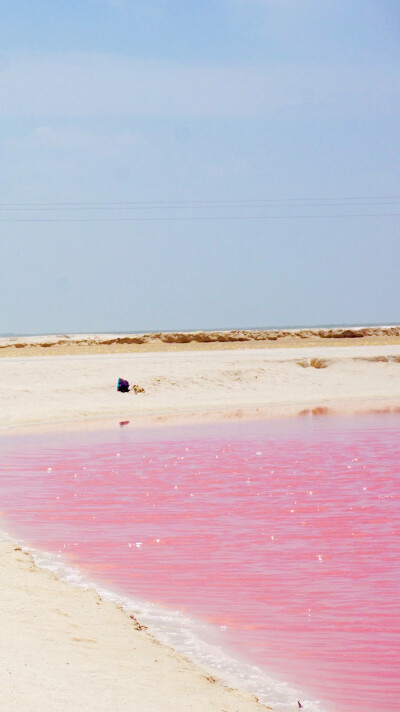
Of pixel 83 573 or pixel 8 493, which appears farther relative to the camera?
pixel 8 493

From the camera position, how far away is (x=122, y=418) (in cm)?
2605

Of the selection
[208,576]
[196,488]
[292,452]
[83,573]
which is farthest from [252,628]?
[292,452]

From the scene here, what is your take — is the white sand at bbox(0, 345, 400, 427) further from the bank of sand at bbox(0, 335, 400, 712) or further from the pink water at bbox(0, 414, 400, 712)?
the pink water at bbox(0, 414, 400, 712)

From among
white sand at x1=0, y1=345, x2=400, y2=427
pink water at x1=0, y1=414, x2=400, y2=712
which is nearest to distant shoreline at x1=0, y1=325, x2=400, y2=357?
white sand at x1=0, y1=345, x2=400, y2=427

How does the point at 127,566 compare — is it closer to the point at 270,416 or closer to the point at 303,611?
the point at 303,611

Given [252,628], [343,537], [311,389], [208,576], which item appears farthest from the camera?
[311,389]

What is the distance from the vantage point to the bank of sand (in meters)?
5.64

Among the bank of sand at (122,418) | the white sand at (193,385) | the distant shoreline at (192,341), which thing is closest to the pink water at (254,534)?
the bank of sand at (122,418)

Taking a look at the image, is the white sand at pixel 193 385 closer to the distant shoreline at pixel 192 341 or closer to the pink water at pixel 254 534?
the pink water at pixel 254 534

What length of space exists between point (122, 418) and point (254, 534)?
1531cm

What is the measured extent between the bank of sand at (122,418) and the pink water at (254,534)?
0.76 m

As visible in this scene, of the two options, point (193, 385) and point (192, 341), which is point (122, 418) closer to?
point (193, 385)

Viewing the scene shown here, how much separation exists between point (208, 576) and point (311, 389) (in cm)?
2379

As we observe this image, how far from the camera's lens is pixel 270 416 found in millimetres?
26047
